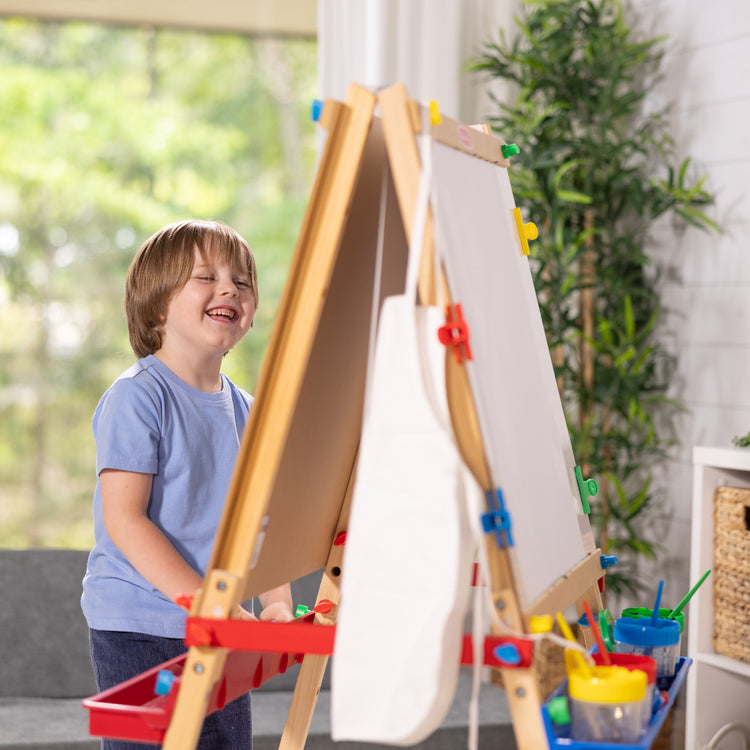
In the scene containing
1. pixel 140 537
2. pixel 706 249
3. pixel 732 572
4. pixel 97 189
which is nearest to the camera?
pixel 140 537

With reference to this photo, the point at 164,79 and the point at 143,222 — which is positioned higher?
the point at 164,79

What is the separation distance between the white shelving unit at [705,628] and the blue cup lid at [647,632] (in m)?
0.91

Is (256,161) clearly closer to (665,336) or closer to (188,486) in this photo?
(665,336)

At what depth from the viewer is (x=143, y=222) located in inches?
156

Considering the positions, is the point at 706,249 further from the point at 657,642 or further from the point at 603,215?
the point at 657,642

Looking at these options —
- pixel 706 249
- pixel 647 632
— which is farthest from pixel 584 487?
pixel 706 249

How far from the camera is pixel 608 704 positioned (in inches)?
38.7

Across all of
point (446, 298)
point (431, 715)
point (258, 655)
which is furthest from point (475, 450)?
point (258, 655)

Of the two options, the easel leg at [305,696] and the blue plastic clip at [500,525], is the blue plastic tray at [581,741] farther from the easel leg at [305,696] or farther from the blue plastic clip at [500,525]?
the easel leg at [305,696]

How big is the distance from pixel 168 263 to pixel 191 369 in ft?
0.49

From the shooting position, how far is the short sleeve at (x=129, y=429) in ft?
4.12

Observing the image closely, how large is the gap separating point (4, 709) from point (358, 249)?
167 cm

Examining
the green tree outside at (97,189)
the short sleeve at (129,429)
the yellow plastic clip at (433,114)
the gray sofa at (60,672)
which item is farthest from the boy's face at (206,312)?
the green tree outside at (97,189)

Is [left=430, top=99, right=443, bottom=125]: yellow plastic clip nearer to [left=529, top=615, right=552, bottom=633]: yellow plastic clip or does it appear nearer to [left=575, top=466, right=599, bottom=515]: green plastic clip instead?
[left=529, top=615, right=552, bottom=633]: yellow plastic clip
